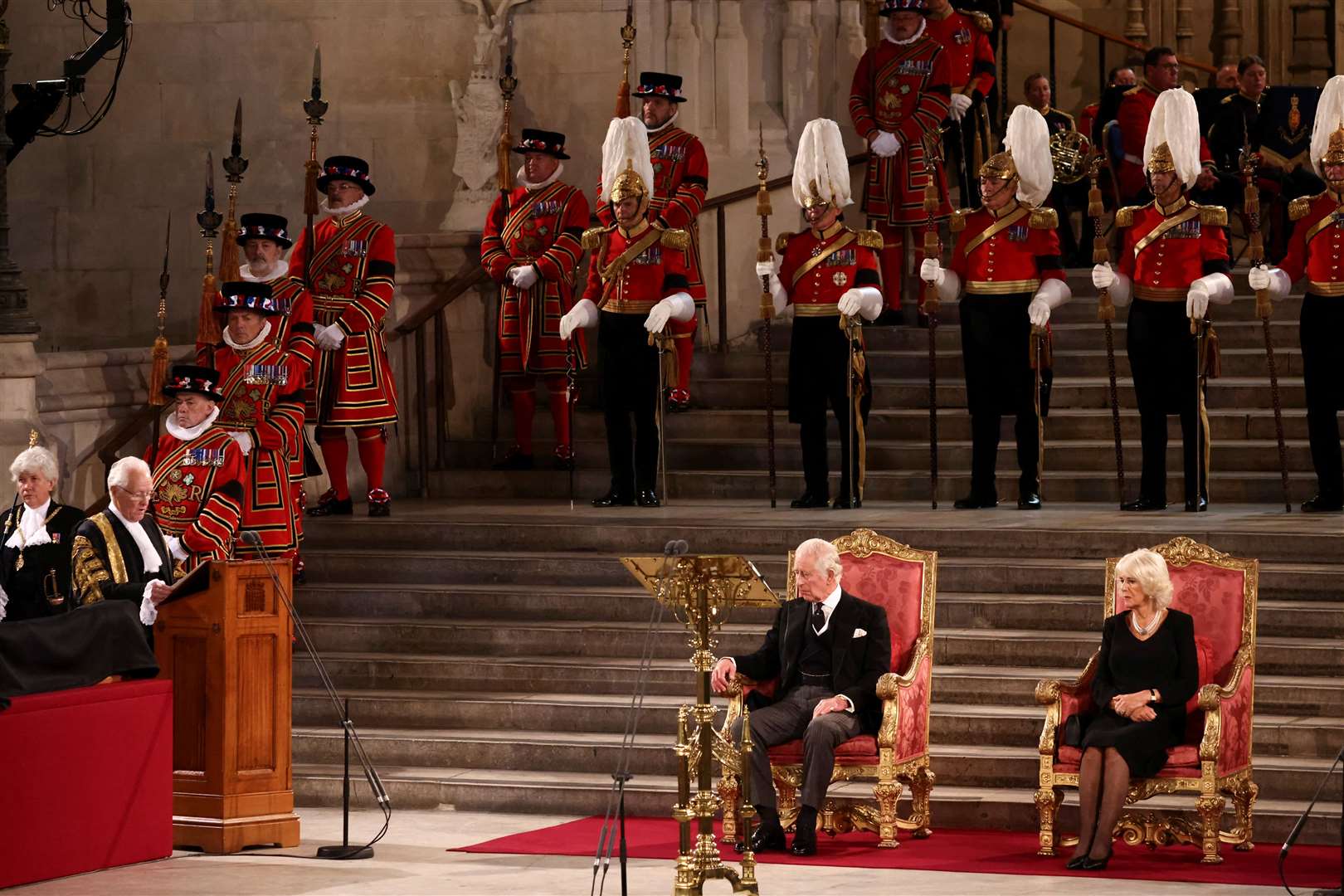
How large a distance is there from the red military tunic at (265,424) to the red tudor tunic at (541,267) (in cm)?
253

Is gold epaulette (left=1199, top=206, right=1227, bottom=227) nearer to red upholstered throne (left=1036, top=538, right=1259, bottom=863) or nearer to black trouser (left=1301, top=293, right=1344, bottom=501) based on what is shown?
black trouser (left=1301, top=293, right=1344, bottom=501)

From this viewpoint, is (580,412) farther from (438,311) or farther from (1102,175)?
(1102,175)

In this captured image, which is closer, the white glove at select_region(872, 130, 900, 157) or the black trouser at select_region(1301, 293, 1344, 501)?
the black trouser at select_region(1301, 293, 1344, 501)

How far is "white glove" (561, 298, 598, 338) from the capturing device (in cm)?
1277

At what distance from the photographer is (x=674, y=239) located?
12633mm

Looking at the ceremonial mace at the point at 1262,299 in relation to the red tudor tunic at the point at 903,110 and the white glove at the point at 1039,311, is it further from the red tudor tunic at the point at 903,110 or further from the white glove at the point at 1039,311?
the red tudor tunic at the point at 903,110

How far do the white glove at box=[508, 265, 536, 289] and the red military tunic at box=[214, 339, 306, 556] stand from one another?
242 cm

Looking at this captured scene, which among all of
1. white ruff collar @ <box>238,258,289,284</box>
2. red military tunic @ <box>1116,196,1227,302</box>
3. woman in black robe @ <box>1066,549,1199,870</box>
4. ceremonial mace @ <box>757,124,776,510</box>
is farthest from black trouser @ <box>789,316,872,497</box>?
woman in black robe @ <box>1066,549,1199,870</box>

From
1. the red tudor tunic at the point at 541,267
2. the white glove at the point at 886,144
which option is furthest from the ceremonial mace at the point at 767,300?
the white glove at the point at 886,144

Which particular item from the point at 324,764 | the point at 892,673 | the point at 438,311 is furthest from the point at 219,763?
the point at 438,311

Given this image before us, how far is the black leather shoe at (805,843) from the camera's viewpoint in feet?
29.3

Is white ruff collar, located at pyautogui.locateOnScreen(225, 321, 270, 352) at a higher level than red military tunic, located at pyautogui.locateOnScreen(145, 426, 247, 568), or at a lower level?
higher

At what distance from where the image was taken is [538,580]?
38.3 feet

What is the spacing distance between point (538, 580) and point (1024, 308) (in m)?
2.81
